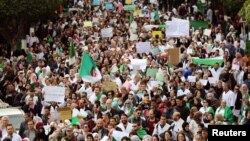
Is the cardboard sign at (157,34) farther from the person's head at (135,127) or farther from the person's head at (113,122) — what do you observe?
the person's head at (135,127)

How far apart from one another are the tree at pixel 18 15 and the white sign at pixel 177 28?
833 centimetres

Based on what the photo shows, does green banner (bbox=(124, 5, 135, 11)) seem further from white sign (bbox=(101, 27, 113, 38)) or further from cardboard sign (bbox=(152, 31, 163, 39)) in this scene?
cardboard sign (bbox=(152, 31, 163, 39))

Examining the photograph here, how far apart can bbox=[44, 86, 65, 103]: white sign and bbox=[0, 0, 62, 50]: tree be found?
14.2 meters

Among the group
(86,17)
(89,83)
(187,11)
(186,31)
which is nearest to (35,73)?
(89,83)

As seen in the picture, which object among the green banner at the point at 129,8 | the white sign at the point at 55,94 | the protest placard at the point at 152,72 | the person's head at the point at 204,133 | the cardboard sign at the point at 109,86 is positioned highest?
the person's head at the point at 204,133

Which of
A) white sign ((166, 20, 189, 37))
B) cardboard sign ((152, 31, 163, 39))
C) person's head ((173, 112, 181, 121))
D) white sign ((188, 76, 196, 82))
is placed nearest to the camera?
person's head ((173, 112, 181, 121))

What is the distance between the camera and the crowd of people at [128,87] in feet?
59.6

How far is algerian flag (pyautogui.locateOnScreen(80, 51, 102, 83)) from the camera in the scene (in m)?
24.1

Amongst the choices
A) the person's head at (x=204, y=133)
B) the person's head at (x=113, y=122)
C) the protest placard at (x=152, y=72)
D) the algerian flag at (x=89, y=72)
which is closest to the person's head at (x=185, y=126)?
the person's head at (x=204, y=133)

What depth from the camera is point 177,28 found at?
98.3 feet

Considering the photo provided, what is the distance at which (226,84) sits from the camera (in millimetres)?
21594

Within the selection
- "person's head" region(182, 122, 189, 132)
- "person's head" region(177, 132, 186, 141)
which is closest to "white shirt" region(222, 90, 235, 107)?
"person's head" region(182, 122, 189, 132)

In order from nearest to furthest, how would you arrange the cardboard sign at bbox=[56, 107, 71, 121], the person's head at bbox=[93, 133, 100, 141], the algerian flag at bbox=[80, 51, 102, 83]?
the person's head at bbox=[93, 133, 100, 141], the cardboard sign at bbox=[56, 107, 71, 121], the algerian flag at bbox=[80, 51, 102, 83]

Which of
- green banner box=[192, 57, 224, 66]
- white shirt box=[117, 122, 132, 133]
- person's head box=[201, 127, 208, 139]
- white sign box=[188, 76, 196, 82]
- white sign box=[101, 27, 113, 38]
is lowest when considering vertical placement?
white sign box=[101, 27, 113, 38]
